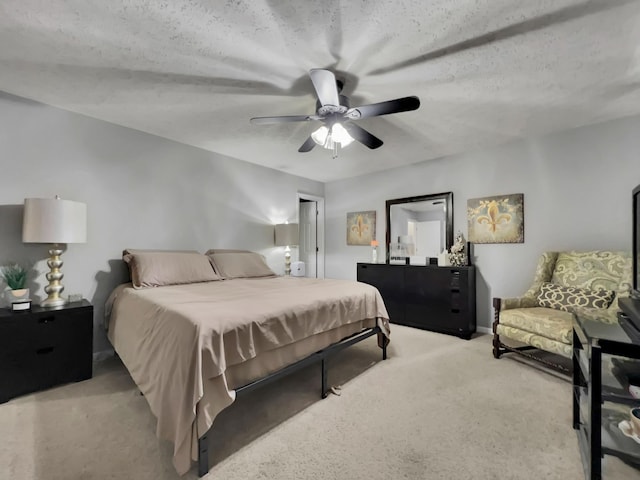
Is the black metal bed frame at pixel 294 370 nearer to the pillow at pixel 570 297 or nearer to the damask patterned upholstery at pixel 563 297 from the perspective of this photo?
the damask patterned upholstery at pixel 563 297

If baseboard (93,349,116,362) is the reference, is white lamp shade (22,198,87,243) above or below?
above

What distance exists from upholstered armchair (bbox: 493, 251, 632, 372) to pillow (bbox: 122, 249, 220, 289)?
3.05 meters

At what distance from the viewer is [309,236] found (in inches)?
225

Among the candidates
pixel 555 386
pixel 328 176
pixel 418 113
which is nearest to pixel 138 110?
pixel 418 113

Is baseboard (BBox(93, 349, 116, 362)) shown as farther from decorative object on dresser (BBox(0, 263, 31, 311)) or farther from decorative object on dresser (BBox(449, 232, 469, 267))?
decorative object on dresser (BBox(449, 232, 469, 267))

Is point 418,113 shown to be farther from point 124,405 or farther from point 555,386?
point 124,405

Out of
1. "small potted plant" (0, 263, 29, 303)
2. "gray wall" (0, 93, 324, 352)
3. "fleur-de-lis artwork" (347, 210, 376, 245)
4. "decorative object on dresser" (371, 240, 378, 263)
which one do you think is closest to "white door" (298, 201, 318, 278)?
"fleur-de-lis artwork" (347, 210, 376, 245)

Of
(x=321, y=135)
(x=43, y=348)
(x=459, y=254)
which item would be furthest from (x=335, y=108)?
(x=43, y=348)

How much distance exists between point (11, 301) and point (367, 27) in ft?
11.4

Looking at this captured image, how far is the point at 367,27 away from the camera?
1.66 metres

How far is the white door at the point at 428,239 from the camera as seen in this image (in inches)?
161

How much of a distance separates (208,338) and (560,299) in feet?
10.2

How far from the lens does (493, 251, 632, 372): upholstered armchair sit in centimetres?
231

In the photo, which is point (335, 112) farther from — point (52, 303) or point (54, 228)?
point (52, 303)
